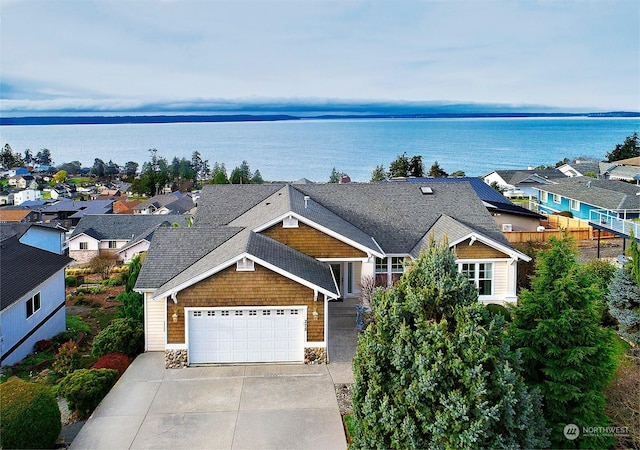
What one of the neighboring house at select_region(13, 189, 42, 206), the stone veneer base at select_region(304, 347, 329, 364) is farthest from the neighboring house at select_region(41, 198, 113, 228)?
the stone veneer base at select_region(304, 347, 329, 364)

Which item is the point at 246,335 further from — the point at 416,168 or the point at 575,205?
the point at 416,168

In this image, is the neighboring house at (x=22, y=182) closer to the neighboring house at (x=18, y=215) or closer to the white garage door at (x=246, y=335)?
the neighboring house at (x=18, y=215)

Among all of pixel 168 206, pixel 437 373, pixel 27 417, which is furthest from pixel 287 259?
pixel 168 206

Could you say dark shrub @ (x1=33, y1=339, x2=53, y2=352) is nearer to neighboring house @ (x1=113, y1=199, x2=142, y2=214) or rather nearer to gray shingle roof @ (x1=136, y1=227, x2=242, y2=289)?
gray shingle roof @ (x1=136, y1=227, x2=242, y2=289)

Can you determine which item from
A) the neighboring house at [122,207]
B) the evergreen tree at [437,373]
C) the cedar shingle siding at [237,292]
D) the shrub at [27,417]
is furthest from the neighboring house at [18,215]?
the evergreen tree at [437,373]

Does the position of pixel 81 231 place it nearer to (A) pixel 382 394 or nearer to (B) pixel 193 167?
(A) pixel 382 394
